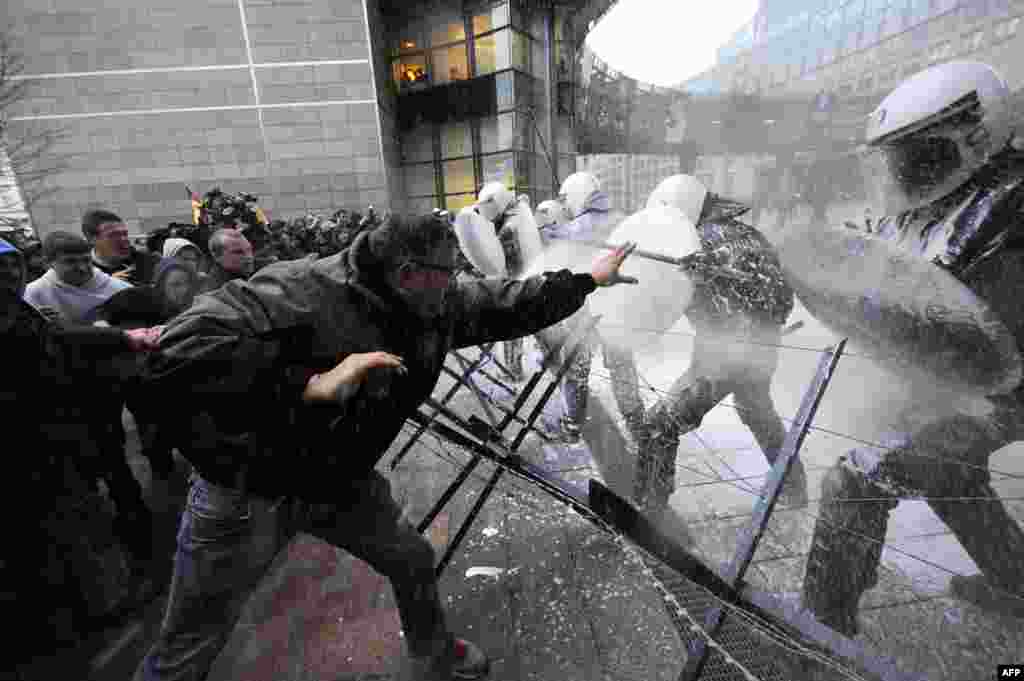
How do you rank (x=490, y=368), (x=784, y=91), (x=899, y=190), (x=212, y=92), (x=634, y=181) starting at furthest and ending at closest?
1. (x=212, y=92)
2. (x=490, y=368)
3. (x=634, y=181)
4. (x=784, y=91)
5. (x=899, y=190)

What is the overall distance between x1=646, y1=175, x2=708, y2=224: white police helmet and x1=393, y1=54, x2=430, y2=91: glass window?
17.0 metres

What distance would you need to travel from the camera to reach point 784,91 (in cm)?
203

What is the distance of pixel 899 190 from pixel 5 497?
415cm

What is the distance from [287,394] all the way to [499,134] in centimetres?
1635

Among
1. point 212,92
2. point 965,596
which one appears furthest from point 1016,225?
point 212,92

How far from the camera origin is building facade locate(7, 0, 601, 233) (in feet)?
42.9

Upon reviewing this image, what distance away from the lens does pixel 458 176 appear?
56.2 feet

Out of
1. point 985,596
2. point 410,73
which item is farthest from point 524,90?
point 985,596

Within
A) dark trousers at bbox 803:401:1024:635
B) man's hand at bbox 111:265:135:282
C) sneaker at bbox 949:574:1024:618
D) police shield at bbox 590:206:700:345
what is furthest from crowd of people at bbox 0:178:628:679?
sneaker at bbox 949:574:1024:618

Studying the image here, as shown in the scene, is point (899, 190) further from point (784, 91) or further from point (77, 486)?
point (77, 486)

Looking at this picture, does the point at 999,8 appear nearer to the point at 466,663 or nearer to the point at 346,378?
the point at 346,378

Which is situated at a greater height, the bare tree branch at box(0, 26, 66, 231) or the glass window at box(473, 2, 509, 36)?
the glass window at box(473, 2, 509, 36)

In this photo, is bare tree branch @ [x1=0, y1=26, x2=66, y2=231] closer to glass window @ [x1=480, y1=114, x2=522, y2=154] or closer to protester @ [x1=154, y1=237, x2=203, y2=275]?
glass window @ [x1=480, y1=114, x2=522, y2=154]

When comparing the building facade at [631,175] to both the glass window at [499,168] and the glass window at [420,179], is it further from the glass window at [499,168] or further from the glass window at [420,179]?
the glass window at [420,179]
